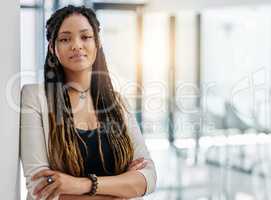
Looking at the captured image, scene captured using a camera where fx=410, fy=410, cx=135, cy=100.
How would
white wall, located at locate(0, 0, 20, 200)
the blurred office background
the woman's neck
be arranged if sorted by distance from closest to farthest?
white wall, located at locate(0, 0, 20, 200) < the woman's neck < the blurred office background

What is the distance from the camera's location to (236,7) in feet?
5.91

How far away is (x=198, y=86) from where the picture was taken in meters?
1.77

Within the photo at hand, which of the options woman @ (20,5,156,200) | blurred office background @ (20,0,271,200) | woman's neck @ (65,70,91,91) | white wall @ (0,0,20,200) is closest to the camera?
white wall @ (0,0,20,200)

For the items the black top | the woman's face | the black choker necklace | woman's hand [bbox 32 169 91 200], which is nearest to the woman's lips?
the woman's face

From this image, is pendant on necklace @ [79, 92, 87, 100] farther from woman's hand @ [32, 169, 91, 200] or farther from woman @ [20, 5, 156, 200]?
woman's hand @ [32, 169, 91, 200]

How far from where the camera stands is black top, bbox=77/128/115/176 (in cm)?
143

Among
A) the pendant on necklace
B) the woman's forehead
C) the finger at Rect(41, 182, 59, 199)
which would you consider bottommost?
the finger at Rect(41, 182, 59, 199)

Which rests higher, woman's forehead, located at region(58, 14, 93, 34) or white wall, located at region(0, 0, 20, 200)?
woman's forehead, located at region(58, 14, 93, 34)

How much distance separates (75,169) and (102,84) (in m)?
0.33

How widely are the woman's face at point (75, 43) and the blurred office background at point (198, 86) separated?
18 centimetres

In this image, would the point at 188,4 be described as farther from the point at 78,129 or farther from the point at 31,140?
the point at 31,140

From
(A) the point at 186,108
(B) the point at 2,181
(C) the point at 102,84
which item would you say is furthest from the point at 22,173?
(A) the point at 186,108

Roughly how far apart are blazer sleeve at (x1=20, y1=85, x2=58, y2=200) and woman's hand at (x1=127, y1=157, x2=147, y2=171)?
11.9 inches

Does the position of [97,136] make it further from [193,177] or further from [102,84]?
[193,177]
